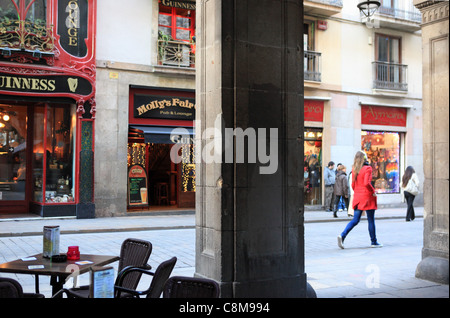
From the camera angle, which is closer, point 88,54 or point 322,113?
point 88,54

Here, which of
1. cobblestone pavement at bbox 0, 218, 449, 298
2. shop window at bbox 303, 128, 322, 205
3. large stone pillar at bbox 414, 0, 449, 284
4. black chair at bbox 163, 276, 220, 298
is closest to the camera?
black chair at bbox 163, 276, 220, 298

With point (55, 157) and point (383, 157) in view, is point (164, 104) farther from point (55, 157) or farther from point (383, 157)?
point (383, 157)

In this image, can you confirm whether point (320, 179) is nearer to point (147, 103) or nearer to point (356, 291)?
point (147, 103)

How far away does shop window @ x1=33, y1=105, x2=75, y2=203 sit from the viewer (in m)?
16.2

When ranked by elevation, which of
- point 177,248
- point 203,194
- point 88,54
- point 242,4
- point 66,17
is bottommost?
point 177,248

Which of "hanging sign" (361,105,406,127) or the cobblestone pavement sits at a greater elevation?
"hanging sign" (361,105,406,127)

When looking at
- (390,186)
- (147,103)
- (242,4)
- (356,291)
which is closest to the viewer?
(242,4)

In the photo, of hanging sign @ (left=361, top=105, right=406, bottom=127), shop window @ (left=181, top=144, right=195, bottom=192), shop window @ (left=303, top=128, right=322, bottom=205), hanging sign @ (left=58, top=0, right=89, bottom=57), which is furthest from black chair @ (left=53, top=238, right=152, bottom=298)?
hanging sign @ (left=361, top=105, right=406, bottom=127)

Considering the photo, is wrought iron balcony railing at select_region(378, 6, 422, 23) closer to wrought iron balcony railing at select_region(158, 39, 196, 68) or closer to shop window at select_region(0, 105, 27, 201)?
wrought iron balcony railing at select_region(158, 39, 196, 68)

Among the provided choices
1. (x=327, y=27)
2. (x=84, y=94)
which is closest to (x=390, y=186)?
(x=327, y=27)

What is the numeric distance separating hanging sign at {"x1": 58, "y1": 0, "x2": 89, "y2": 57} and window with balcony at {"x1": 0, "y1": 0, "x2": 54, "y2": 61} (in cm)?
51

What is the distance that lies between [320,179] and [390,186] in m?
4.20

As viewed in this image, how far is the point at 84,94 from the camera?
16406 millimetres

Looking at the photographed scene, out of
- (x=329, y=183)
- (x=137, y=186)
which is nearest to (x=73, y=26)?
(x=137, y=186)
